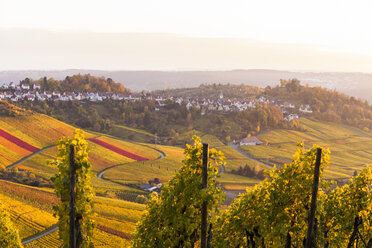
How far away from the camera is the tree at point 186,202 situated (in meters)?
12.8

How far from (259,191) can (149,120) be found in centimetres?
16324

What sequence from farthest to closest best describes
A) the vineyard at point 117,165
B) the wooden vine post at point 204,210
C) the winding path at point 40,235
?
the vineyard at point 117,165, the winding path at point 40,235, the wooden vine post at point 204,210

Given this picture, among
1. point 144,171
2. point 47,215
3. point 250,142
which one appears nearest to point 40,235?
point 47,215

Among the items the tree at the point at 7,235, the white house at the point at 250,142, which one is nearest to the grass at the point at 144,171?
the white house at the point at 250,142

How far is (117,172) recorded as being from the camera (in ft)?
316

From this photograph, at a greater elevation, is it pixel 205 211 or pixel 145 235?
pixel 205 211

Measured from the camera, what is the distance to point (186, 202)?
1316cm

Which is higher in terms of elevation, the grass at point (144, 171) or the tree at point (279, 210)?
the tree at point (279, 210)

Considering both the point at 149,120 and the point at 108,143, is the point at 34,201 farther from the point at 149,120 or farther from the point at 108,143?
the point at 149,120

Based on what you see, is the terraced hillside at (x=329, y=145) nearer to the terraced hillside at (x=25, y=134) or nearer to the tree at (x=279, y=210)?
the terraced hillside at (x=25, y=134)

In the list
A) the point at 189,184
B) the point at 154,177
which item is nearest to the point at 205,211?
the point at 189,184

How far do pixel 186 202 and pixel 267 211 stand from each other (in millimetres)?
4041

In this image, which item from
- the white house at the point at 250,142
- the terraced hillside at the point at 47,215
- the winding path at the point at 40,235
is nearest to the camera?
the winding path at the point at 40,235

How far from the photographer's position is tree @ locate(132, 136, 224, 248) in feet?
41.9
